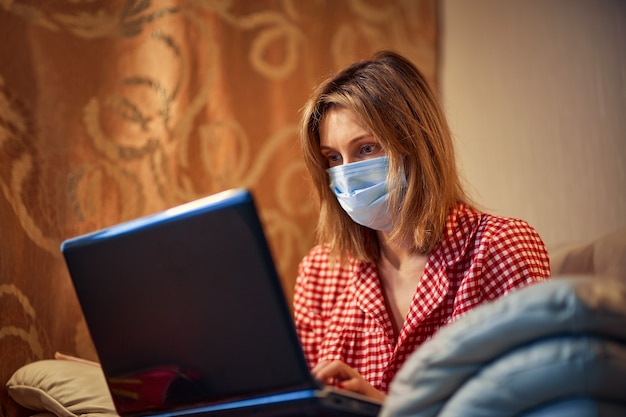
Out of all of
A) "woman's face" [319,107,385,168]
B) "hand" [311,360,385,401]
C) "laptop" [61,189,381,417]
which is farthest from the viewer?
"woman's face" [319,107,385,168]

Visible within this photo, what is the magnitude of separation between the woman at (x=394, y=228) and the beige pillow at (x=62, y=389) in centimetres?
43

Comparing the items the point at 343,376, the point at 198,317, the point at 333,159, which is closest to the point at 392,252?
the point at 333,159

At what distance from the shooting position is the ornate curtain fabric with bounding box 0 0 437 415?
4.88ft

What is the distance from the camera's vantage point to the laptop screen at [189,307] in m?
0.84

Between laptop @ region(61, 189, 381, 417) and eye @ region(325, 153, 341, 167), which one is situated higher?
eye @ region(325, 153, 341, 167)

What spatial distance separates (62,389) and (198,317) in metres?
0.53

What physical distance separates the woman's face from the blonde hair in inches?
0.7

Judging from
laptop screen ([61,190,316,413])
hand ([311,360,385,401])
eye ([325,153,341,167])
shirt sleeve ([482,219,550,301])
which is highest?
eye ([325,153,341,167])

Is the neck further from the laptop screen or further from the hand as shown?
the laptop screen

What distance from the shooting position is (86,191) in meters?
1.58

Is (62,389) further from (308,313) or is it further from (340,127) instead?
(340,127)

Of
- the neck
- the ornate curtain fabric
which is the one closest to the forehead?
the neck

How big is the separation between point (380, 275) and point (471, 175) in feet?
1.94

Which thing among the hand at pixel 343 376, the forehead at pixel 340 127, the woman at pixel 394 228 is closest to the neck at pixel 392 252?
the woman at pixel 394 228
